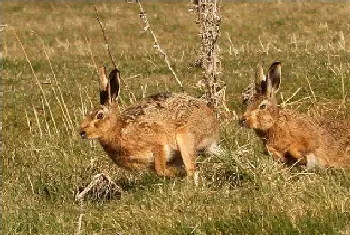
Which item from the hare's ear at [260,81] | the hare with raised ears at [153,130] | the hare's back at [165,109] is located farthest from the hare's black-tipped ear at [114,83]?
the hare's ear at [260,81]

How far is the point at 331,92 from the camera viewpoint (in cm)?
1135

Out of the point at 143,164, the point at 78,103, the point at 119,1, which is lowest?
the point at 119,1

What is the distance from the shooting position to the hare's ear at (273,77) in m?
A: 7.43

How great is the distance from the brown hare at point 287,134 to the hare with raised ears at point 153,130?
0.42 m

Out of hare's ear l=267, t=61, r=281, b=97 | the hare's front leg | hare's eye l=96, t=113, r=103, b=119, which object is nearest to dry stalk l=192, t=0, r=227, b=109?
hare's ear l=267, t=61, r=281, b=97

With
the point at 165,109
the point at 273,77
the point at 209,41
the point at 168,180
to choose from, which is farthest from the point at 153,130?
the point at 209,41

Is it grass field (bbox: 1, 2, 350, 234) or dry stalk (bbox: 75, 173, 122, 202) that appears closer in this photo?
grass field (bbox: 1, 2, 350, 234)

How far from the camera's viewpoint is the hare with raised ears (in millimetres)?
7039

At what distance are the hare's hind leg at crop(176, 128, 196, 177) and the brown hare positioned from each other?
21.2 inches

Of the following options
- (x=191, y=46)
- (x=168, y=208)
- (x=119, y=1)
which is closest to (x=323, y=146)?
(x=168, y=208)

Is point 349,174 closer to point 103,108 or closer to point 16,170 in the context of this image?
point 103,108

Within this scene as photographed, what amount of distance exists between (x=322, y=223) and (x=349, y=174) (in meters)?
1.48

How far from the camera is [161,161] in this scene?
695 cm

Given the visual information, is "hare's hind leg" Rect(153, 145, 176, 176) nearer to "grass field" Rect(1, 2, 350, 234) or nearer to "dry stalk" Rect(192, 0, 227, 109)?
"grass field" Rect(1, 2, 350, 234)
